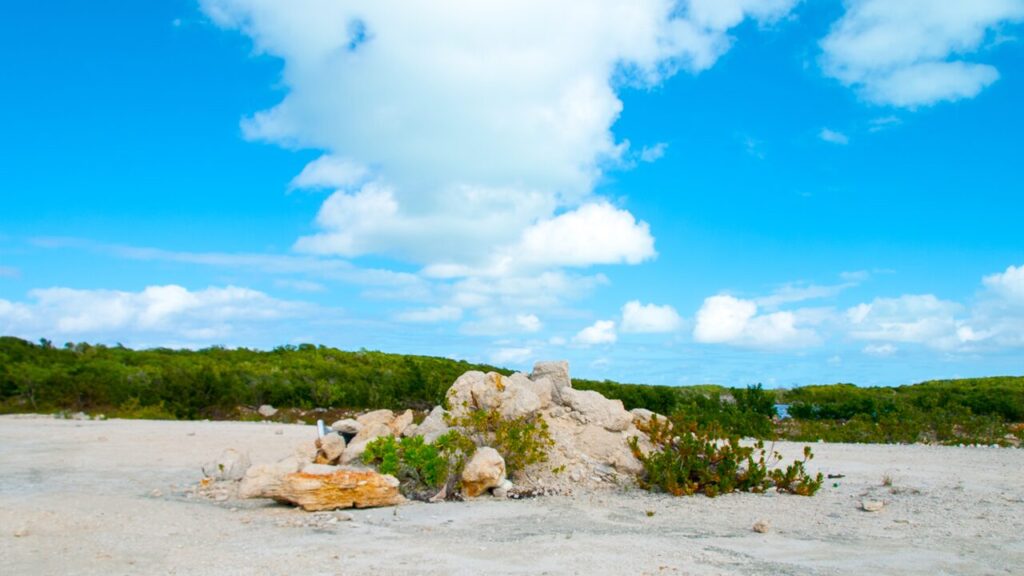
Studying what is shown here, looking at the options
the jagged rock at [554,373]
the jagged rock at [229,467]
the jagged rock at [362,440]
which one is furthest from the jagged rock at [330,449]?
the jagged rock at [554,373]

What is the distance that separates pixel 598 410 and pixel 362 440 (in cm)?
368

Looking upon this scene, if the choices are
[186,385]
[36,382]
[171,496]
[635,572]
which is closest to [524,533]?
[635,572]

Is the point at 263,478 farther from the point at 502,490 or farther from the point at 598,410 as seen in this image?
the point at 598,410

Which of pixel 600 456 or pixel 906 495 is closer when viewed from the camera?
pixel 906 495

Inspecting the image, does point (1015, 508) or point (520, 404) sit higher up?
point (520, 404)

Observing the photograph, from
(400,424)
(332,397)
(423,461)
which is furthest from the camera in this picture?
(332,397)

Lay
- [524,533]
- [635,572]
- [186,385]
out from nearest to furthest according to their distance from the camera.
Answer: [635,572]
[524,533]
[186,385]

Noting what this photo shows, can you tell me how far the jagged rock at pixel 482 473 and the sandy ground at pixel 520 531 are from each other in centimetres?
35

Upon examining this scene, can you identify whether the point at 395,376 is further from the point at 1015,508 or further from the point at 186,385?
the point at 1015,508

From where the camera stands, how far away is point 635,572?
6223 millimetres

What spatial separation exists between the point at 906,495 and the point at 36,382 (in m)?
25.0

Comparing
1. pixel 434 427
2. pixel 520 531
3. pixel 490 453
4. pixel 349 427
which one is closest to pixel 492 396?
pixel 434 427

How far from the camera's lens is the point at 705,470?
35.2 ft

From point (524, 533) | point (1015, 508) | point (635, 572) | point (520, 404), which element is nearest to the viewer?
point (635, 572)
